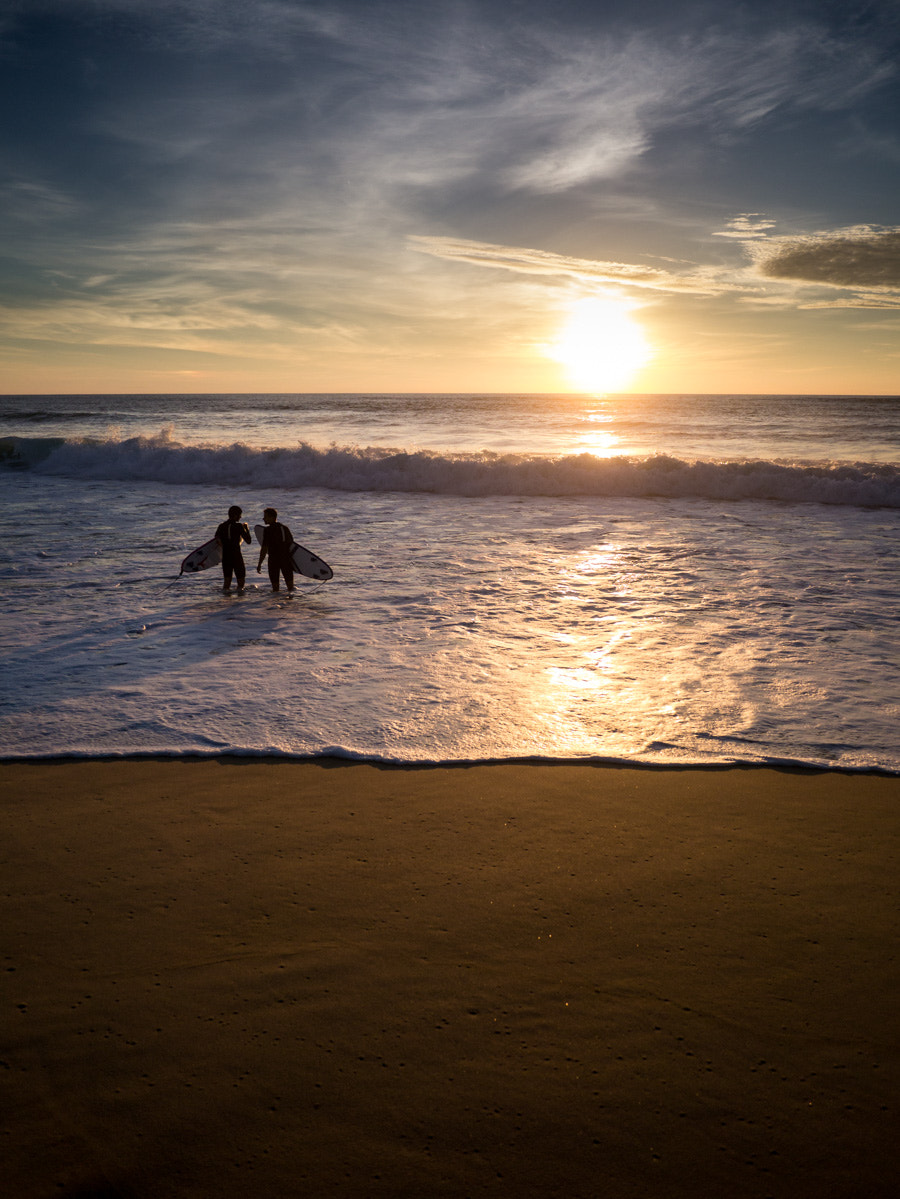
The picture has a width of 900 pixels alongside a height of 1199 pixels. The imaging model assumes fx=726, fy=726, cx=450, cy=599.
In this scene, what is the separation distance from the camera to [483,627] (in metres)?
8.68

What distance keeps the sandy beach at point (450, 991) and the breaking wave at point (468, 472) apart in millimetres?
17731

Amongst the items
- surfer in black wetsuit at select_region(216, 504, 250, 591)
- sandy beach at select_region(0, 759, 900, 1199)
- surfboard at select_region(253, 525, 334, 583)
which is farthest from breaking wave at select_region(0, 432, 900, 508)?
sandy beach at select_region(0, 759, 900, 1199)

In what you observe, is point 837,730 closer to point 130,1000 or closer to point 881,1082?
point 881,1082

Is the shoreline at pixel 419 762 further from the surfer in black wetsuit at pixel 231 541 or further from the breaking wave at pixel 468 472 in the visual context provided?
the breaking wave at pixel 468 472

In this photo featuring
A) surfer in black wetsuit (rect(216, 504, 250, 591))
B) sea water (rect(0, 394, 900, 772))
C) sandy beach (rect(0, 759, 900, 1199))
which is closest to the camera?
sandy beach (rect(0, 759, 900, 1199))

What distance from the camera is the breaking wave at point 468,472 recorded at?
2064 cm

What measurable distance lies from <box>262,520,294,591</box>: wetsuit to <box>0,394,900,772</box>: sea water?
0.28 metres

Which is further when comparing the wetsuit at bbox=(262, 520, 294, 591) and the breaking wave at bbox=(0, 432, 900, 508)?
the breaking wave at bbox=(0, 432, 900, 508)

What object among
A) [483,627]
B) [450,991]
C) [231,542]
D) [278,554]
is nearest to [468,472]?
[278,554]

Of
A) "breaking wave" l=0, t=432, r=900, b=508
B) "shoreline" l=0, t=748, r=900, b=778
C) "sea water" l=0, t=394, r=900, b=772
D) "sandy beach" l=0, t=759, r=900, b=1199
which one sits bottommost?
"sandy beach" l=0, t=759, r=900, b=1199

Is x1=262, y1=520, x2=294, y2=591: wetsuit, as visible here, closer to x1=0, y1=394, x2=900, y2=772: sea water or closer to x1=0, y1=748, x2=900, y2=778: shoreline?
x1=0, y1=394, x2=900, y2=772: sea water

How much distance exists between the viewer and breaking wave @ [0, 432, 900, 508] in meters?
20.6

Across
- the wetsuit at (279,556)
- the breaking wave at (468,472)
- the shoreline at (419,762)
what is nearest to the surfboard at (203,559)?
the wetsuit at (279,556)

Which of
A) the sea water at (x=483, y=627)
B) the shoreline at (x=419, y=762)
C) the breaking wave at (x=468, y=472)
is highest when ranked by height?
the breaking wave at (x=468, y=472)
